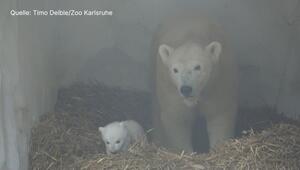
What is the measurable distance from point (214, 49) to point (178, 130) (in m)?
0.69

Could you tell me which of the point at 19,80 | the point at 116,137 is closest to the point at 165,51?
the point at 116,137

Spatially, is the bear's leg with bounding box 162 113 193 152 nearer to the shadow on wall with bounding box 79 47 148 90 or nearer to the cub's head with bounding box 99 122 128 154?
the cub's head with bounding box 99 122 128 154

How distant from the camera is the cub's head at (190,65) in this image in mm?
4574

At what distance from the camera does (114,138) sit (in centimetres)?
457

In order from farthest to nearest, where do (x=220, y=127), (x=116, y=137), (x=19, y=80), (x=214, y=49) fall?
(x=220, y=127)
(x=214, y=49)
(x=116, y=137)
(x=19, y=80)

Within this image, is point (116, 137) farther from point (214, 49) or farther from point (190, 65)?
point (214, 49)

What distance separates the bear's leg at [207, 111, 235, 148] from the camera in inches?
199

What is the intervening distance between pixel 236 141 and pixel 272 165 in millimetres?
320

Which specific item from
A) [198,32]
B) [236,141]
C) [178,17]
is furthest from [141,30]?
[236,141]

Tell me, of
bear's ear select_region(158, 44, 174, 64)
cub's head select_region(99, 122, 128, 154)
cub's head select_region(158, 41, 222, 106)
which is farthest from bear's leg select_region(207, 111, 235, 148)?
cub's head select_region(99, 122, 128, 154)

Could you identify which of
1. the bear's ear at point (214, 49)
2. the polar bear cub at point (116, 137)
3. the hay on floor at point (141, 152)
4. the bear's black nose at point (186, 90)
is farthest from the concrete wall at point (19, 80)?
the bear's ear at point (214, 49)

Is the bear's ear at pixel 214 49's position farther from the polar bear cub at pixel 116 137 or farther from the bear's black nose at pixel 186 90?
the polar bear cub at pixel 116 137

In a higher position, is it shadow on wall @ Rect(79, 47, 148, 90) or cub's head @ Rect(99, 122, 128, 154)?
shadow on wall @ Rect(79, 47, 148, 90)

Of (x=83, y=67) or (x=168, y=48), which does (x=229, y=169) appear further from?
(x=83, y=67)
